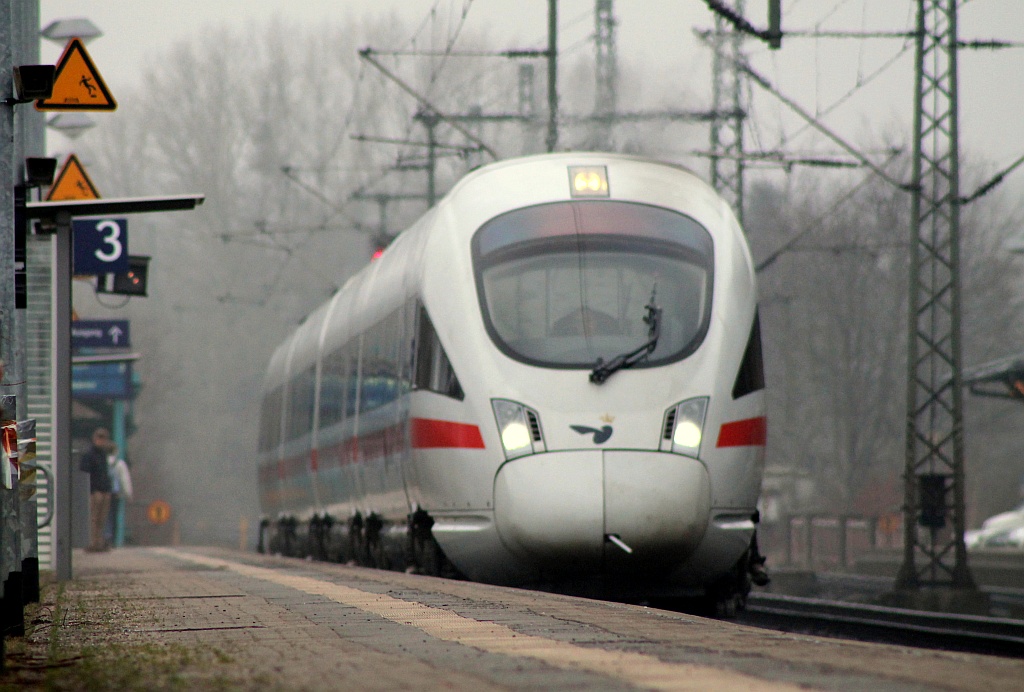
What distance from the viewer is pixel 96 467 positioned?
72.0 ft

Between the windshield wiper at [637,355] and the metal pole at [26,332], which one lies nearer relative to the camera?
the metal pole at [26,332]

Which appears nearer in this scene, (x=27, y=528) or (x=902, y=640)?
(x=27, y=528)

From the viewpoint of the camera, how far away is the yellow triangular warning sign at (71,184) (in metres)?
17.8

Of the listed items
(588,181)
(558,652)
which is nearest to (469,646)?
(558,652)

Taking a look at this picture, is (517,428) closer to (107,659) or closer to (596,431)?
(596,431)

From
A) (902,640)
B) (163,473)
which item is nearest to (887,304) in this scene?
(163,473)

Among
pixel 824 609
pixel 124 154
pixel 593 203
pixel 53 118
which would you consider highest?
pixel 124 154

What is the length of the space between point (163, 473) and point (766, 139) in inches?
1315

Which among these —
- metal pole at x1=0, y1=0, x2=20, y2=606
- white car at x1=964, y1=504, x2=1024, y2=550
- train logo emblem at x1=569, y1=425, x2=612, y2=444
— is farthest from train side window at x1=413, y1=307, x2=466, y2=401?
white car at x1=964, y1=504, x2=1024, y2=550

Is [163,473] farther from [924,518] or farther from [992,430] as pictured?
[924,518]

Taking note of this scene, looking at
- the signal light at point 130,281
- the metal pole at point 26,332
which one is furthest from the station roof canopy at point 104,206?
the signal light at point 130,281

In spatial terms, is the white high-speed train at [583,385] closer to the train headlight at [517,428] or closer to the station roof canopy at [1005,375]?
the train headlight at [517,428]

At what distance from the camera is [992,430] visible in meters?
45.9

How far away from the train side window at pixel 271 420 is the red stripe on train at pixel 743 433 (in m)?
12.8
